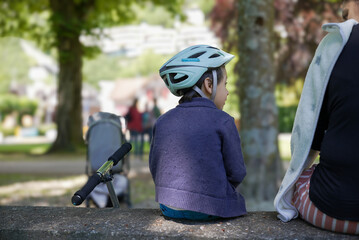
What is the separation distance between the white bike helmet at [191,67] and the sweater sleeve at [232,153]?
0.93 feet

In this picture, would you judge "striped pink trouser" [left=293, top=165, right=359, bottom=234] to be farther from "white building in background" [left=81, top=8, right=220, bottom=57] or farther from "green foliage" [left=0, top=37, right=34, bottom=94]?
"green foliage" [left=0, top=37, right=34, bottom=94]

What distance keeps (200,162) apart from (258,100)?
4.69 m

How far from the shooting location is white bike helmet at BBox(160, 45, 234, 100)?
9.31 feet

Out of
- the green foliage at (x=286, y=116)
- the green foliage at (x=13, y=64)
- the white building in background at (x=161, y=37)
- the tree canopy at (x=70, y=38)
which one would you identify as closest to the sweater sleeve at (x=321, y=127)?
the tree canopy at (x=70, y=38)

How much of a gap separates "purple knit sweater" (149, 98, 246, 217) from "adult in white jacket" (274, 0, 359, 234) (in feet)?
0.98

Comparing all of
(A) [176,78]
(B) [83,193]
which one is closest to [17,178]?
(A) [176,78]

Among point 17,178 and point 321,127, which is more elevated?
point 321,127

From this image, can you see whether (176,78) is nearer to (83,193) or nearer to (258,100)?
(83,193)

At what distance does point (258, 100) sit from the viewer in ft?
23.7

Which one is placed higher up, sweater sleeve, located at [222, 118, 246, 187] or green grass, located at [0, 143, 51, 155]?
sweater sleeve, located at [222, 118, 246, 187]

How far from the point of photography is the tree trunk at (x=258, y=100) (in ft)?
23.6

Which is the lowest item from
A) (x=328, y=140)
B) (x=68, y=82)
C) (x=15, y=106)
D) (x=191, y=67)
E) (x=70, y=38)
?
(x=15, y=106)

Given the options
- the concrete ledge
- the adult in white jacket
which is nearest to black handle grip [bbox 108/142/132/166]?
the concrete ledge

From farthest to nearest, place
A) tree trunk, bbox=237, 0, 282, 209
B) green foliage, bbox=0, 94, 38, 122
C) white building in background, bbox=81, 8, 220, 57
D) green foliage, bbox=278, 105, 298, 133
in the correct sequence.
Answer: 1. white building in background, bbox=81, 8, 220, 57
2. green foliage, bbox=0, 94, 38, 122
3. green foliage, bbox=278, 105, 298, 133
4. tree trunk, bbox=237, 0, 282, 209
